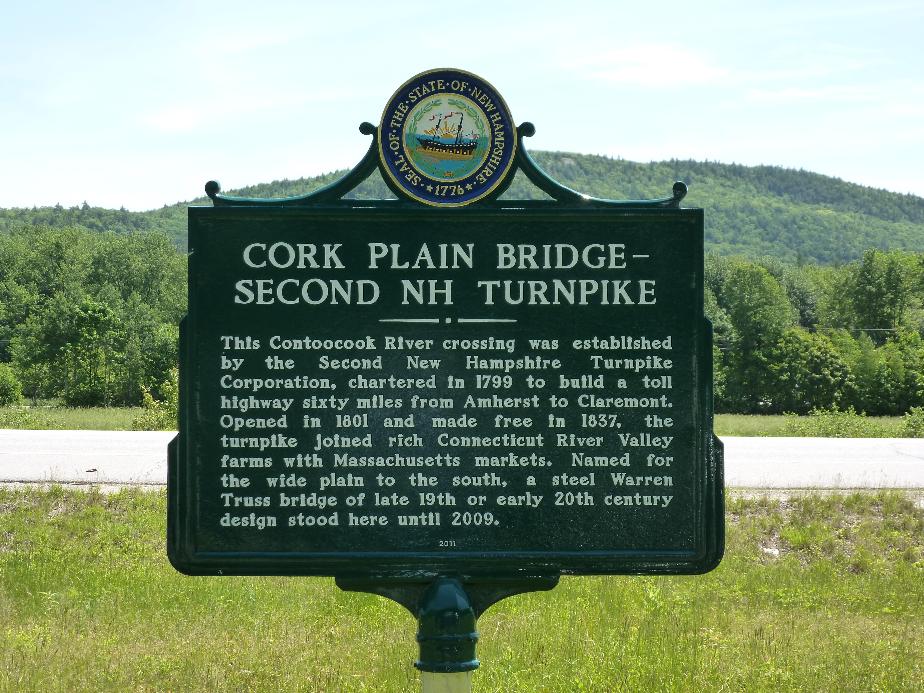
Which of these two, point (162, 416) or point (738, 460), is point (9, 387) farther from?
point (738, 460)

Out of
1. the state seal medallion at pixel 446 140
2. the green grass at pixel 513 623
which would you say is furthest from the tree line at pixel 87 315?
the state seal medallion at pixel 446 140

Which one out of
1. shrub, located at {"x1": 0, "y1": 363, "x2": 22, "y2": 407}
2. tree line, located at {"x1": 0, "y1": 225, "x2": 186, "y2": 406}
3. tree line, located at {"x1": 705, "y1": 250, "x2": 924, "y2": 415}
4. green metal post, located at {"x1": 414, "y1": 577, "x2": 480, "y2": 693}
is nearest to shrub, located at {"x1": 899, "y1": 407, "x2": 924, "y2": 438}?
tree line, located at {"x1": 0, "y1": 225, "x2": 186, "y2": 406}

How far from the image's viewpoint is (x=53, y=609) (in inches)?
285

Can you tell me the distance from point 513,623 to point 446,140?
4.07m

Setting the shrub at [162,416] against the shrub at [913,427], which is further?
the shrub at [913,427]

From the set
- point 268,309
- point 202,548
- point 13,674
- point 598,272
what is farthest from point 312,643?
point 598,272

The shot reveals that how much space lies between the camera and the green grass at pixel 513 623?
5859 mm

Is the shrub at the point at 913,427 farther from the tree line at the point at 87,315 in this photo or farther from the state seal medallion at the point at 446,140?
the state seal medallion at the point at 446,140

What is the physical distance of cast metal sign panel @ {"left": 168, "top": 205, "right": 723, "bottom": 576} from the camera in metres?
4.17

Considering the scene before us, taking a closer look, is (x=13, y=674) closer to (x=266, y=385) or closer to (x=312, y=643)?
(x=312, y=643)

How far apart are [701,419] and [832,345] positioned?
60.0 meters

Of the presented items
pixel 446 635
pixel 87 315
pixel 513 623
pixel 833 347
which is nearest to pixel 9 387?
pixel 87 315

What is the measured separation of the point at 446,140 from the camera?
4180 mm

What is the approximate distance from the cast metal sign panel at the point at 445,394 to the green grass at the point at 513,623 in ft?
6.28
